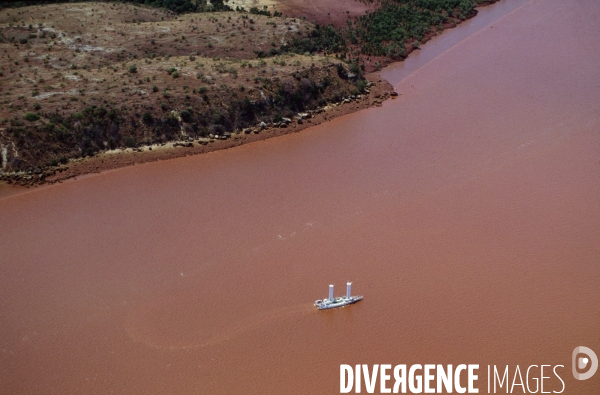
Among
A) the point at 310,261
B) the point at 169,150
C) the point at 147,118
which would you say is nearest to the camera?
the point at 310,261

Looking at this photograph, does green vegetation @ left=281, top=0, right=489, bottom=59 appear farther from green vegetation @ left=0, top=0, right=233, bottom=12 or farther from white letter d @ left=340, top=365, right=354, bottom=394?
white letter d @ left=340, top=365, right=354, bottom=394

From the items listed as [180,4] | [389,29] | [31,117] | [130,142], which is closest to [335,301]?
[130,142]

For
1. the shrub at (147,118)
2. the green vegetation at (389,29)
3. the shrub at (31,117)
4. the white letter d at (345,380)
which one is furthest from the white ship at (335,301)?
the green vegetation at (389,29)

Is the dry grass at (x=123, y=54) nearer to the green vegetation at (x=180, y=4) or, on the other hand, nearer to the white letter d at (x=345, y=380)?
the green vegetation at (x=180, y=4)

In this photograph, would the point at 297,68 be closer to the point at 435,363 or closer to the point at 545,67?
the point at 545,67

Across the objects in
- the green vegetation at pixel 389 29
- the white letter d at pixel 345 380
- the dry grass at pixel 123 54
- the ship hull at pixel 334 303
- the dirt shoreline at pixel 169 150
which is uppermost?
the green vegetation at pixel 389 29

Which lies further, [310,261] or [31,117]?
[31,117]

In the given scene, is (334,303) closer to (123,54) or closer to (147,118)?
(147,118)

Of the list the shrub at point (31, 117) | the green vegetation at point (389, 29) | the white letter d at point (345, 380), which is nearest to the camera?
the white letter d at point (345, 380)
